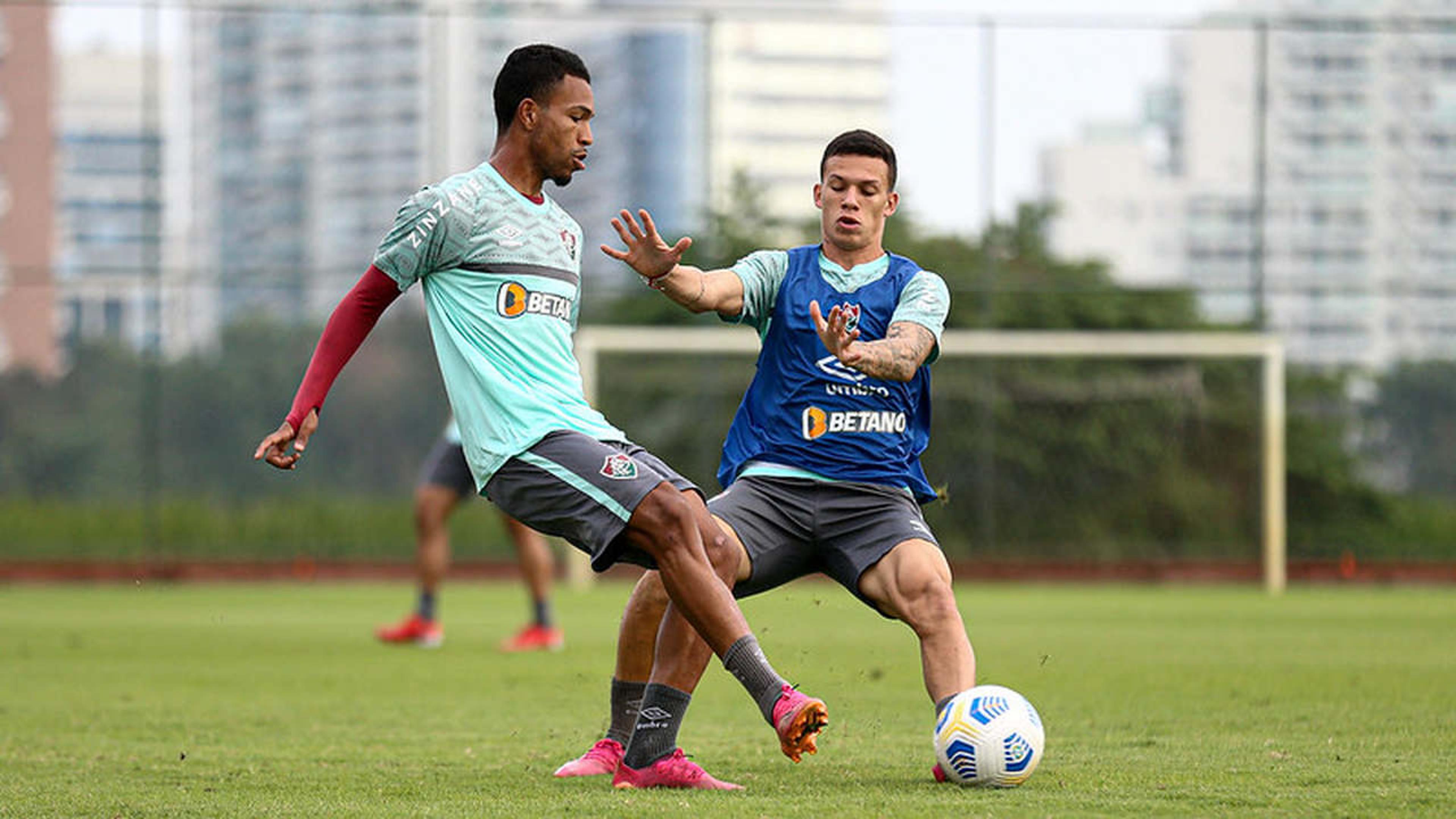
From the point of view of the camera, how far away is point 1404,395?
2266 cm

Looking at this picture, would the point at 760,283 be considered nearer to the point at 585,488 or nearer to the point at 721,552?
the point at 721,552

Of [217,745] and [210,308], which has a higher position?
[210,308]

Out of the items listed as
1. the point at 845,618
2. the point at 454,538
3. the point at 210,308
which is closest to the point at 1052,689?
the point at 845,618

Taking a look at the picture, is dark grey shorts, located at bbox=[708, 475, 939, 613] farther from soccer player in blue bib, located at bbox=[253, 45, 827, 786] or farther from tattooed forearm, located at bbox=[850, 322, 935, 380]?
tattooed forearm, located at bbox=[850, 322, 935, 380]

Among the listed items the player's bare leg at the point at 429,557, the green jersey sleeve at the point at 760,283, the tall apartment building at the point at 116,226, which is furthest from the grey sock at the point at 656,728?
the tall apartment building at the point at 116,226

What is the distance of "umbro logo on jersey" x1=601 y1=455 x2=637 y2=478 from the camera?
5715 mm

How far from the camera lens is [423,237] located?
19.1ft

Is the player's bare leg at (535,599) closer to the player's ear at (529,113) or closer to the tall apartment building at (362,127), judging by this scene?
the player's ear at (529,113)

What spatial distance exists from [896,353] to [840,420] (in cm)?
45

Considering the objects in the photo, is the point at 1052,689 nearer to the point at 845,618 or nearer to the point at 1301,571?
the point at 845,618

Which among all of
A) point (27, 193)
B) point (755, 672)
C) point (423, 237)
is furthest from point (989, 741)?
point (27, 193)

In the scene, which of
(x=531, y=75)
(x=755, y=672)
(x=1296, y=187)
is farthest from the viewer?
(x=1296, y=187)

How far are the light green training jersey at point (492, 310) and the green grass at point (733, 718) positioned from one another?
3.58 ft

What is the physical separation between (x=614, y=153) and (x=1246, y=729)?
16363 mm
